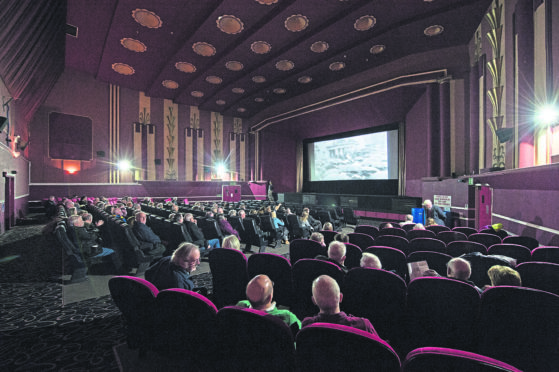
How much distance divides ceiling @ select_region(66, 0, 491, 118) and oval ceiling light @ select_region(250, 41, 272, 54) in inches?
1.7

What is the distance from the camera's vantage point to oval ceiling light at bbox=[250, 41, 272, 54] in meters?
10.9

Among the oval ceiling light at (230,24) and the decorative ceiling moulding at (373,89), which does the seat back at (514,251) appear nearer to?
the decorative ceiling moulding at (373,89)

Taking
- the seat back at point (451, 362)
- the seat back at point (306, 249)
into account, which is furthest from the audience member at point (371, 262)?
the seat back at point (451, 362)

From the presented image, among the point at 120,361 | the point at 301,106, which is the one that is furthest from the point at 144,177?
the point at 120,361

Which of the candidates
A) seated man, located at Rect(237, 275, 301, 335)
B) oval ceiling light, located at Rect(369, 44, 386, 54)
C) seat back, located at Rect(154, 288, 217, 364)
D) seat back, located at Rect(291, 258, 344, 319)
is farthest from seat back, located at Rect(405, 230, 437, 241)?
oval ceiling light, located at Rect(369, 44, 386, 54)

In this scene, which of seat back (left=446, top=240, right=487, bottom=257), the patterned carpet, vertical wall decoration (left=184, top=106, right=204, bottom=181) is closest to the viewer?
the patterned carpet

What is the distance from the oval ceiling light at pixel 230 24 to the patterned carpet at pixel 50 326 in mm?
8933

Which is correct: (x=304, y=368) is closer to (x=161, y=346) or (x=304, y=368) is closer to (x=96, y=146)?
(x=161, y=346)

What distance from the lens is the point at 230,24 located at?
32.0 ft

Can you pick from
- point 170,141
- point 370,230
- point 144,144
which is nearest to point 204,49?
point 170,141

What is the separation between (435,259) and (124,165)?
17976mm

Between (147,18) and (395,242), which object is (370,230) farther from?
(147,18)

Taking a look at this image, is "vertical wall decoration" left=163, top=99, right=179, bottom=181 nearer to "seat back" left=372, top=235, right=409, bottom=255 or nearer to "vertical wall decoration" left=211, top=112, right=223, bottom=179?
"vertical wall decoration" left=211, top=112, right=223, bottom=179

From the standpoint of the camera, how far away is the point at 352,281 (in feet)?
7.63
